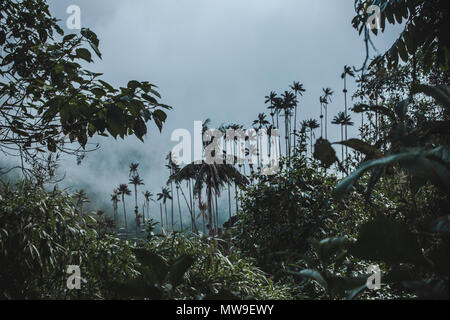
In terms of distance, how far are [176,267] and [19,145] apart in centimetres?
172

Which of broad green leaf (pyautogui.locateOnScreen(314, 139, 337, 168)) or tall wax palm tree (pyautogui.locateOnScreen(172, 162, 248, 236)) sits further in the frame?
tall wax palm tree (pyautogui.locateOnScreen(172, 162, 248, 236))

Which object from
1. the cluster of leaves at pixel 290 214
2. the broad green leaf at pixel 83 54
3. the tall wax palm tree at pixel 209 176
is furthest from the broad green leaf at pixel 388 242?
the tall wax palm tree at pixel 209 176

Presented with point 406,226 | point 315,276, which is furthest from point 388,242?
point 315,276

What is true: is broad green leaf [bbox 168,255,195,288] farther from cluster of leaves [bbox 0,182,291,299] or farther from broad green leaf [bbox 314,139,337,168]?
broad green leaf [bbox 314,139,337,168]

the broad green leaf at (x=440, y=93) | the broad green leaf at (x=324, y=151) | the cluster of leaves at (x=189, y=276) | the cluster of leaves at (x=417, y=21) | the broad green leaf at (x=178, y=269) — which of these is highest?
the cluster of leaves at (x=417, y=21)

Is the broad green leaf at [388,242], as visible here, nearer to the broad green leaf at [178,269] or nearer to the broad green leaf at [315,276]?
the broad green leaf at [315,276]

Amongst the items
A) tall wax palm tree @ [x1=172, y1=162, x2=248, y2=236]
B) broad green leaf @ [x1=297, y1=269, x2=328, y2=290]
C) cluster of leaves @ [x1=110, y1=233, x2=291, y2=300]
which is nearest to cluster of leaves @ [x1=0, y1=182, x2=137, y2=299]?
cluster of leaves @ [x1=110, y1=233, x2=291, y2=300]

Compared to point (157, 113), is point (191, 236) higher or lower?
lower

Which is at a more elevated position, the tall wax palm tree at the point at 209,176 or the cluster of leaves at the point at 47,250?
the tall wax palm tree at the point at 209,176

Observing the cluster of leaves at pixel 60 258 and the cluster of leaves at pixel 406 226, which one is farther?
the cluster of leaves at pixel 60 258

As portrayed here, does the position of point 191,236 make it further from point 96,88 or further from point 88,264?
point 96,88

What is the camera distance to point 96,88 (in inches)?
69.3
